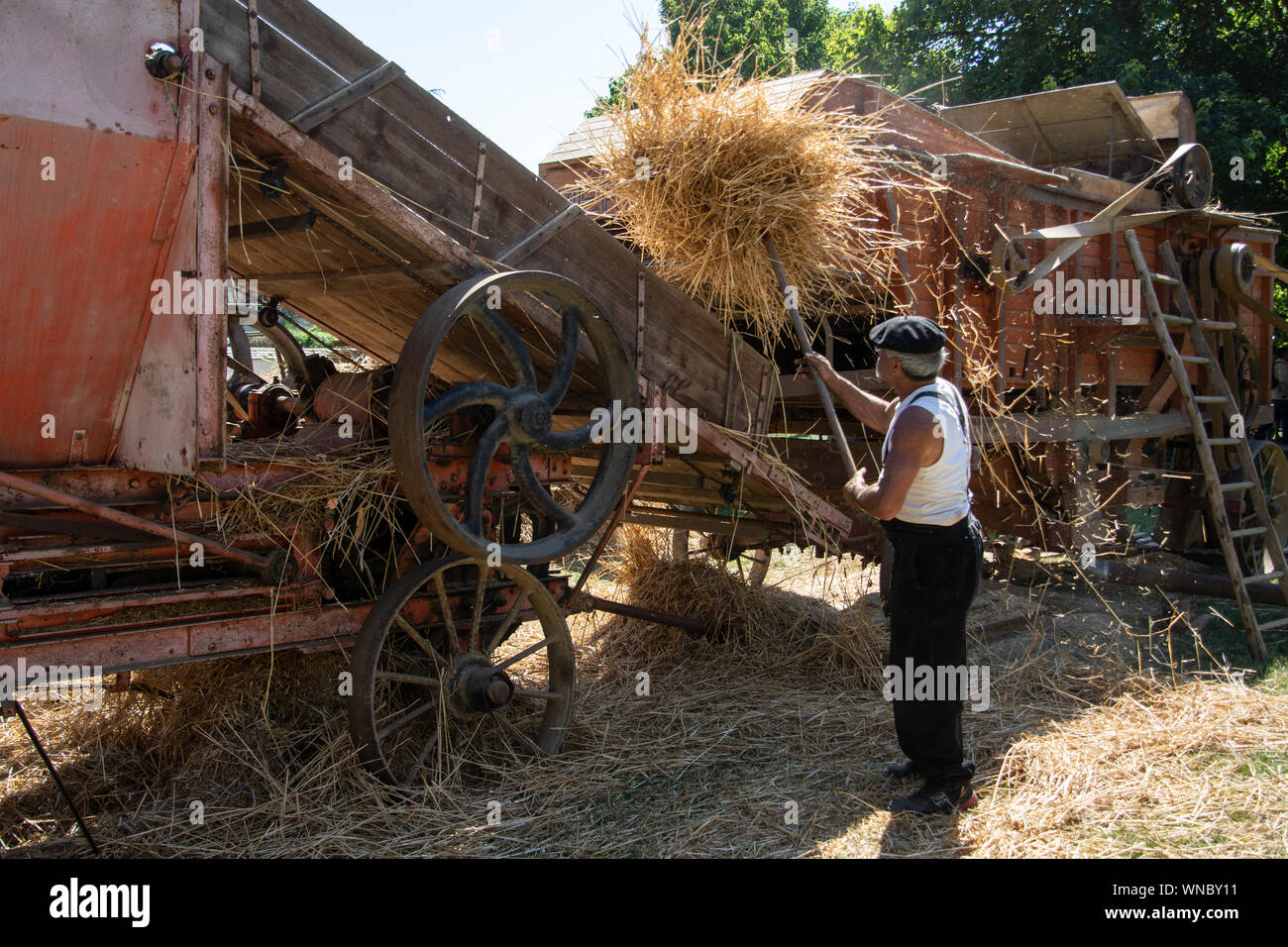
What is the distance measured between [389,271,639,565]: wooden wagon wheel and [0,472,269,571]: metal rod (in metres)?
0.59

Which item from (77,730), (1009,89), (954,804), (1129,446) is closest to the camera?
(954,804)

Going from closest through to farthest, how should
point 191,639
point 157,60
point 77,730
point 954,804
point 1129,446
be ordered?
point 157,60, point 191,639, point 954,804, point 77,730, point 1129,446

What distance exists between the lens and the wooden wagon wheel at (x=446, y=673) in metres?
3.37

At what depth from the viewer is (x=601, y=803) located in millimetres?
3613

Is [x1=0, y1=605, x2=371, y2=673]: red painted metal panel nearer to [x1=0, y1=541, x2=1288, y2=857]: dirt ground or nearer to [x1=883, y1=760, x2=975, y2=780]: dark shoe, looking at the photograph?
[x1=0, y1=541, x2=1288, y2=857]: dirt ground

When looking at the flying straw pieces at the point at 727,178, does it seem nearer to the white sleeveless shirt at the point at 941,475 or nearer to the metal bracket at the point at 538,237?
the metal bracket at the point at 538,237

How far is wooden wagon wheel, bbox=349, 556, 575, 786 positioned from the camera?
3367 mm

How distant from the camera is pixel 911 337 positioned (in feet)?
11.1

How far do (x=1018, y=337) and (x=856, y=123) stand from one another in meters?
1.62

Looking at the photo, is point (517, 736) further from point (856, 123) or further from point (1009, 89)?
point (1009, 89)

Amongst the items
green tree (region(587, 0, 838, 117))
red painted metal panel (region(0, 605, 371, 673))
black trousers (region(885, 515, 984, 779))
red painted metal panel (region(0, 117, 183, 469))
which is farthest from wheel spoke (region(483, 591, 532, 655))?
green tree (region(587, 0, 838, 117))

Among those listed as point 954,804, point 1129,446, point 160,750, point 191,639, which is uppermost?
point 1129,446

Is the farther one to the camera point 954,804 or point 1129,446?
point 1129,446

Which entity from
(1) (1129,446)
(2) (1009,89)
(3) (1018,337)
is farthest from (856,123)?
(2) (1009,89)
